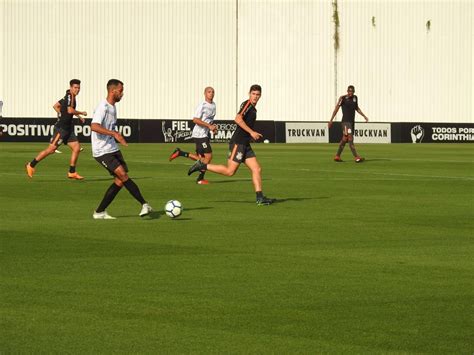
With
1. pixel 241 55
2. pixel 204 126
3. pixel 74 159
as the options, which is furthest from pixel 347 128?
pixel 241 55

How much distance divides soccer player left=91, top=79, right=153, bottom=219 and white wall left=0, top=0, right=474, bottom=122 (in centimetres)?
4298

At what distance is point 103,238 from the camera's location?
1419 centimetres

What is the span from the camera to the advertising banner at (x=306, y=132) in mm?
60125

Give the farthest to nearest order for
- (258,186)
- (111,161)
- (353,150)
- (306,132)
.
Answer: (306,132) → (353,150) → (258,186) → (111,161)

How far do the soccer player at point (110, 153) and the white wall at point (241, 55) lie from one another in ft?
141

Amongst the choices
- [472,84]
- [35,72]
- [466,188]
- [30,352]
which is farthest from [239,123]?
[472,84]

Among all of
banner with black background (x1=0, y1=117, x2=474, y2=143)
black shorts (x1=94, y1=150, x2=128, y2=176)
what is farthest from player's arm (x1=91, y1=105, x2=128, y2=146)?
banner with black background (x1=0, y1=117, x2=474, y2=143)

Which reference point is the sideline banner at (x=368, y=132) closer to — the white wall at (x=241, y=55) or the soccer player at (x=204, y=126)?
the white wall at (x=241, y=55)

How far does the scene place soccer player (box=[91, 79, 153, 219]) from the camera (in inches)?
655

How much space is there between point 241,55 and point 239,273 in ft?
171

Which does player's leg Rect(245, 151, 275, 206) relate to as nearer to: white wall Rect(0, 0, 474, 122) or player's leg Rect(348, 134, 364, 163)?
player's leg Rect(348, 134, 364, 163)

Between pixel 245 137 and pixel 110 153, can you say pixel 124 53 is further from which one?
pixel 110 153

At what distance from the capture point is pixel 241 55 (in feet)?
206

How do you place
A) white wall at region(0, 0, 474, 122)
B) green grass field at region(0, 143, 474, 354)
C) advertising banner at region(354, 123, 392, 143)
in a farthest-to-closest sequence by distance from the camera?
advertising banner at region(354, 123, 392, 143) → white wall at region(0, 0, 474, 122) → green grass field at region(0, 143, 474, 354)
